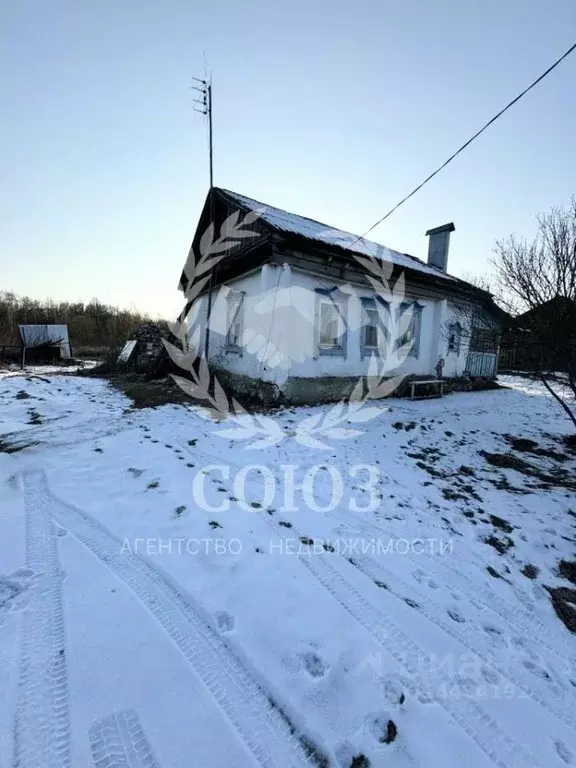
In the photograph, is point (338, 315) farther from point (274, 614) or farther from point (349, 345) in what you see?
point (274, 614)

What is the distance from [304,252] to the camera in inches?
297

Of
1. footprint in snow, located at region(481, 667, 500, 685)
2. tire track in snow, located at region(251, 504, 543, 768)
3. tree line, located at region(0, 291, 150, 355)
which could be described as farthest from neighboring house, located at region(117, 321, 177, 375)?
tree line, located at region(0, 291, 150, 355)

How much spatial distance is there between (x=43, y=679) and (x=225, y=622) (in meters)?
0.93

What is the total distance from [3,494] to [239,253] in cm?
719

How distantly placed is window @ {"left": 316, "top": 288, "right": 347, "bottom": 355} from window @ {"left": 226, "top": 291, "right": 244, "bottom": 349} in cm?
231

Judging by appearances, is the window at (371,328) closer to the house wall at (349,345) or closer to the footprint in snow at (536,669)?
the house wall at (349,345)

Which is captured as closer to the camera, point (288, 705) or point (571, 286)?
point (288, 705)

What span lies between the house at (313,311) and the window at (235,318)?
0.03 m

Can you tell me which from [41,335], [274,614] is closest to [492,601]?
[274,614]

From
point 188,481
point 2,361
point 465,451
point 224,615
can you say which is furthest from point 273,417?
point 2,361

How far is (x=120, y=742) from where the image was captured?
1.40 metres

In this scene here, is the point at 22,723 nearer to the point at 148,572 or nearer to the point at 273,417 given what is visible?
the point at 148,572

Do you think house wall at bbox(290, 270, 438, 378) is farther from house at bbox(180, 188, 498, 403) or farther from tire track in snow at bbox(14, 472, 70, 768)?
tire track in snow at bbox(14, 472, 70, 768)

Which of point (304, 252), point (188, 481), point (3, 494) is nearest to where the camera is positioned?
point (3, 494)
